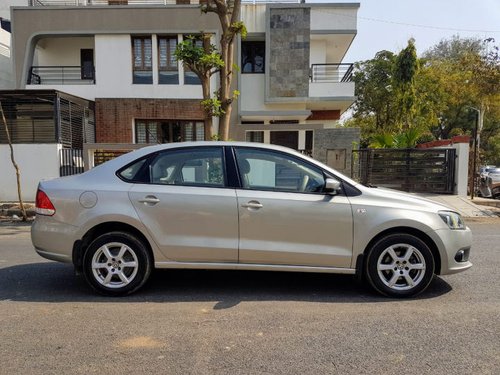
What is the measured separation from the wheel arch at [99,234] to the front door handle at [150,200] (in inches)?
12.2

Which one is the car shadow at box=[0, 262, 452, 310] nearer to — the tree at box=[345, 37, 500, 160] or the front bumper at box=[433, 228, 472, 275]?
the front bumper at box=[433, 228, 472, 275]

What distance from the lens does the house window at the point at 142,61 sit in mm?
17719

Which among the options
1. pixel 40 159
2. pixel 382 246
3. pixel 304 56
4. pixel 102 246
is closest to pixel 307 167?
pixel 382 246

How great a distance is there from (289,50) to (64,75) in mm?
10029

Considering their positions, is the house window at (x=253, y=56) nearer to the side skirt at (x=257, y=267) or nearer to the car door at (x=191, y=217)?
the car door at (x=191, y=217)

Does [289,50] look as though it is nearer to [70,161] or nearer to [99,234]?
[70,161]

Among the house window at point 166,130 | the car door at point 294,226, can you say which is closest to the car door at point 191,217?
the car door at point 294,226

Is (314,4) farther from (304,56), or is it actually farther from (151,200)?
(151,200)

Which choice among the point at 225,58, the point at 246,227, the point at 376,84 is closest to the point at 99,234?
the point at 246,227

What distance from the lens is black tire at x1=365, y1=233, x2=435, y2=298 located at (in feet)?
14.8

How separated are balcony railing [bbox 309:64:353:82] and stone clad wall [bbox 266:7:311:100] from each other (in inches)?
47.0

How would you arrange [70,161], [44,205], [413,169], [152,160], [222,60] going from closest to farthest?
[44,205], [152,160], [222,60], [70,161], [413,169]

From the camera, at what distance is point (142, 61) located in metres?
17.8

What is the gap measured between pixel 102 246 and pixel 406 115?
20150 mm
